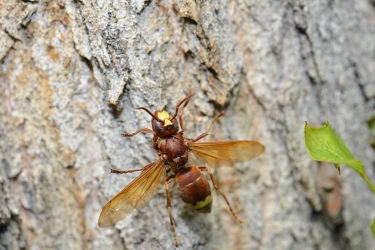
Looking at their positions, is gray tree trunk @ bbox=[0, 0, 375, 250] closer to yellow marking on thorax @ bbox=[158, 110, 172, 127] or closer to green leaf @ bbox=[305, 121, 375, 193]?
yellow marking on thorax @ bbox=[158, 110, 172, 127]

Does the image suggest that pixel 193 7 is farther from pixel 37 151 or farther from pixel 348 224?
pixel 348 224

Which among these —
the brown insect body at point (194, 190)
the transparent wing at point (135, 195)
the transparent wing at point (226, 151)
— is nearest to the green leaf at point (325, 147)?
the transparent wing at point (226, 151)

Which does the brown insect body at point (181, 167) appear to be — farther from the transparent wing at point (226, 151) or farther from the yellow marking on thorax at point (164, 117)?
the transparent wing at point (226, 151)

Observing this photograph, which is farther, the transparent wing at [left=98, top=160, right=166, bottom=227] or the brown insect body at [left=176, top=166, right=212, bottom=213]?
the brown insect body at [left=176, top=166, right=212, bottom=213]

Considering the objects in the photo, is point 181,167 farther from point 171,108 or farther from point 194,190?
point 171,108

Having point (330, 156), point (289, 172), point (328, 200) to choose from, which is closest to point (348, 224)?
point (328, 200)

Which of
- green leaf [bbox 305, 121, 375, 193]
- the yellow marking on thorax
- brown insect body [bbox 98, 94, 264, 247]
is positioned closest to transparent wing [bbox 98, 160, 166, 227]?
brown insect body [bbox 98, 94, 264, 247]

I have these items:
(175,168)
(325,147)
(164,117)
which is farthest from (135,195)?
(325,147)

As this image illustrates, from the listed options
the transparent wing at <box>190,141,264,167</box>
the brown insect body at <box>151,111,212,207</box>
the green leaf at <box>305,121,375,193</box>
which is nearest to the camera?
the green leaf at <box>305,121,375,193</box>
